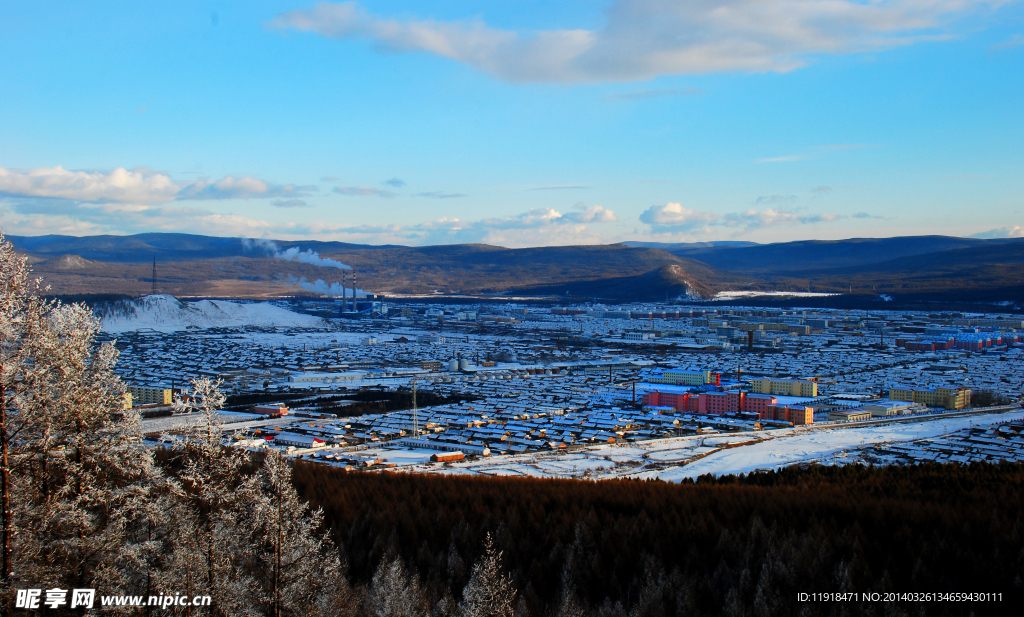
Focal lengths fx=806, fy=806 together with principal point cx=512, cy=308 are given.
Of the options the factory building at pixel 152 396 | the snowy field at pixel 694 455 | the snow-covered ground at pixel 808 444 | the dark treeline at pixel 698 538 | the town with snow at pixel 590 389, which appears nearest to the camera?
the dark treeline at pixel 698 538

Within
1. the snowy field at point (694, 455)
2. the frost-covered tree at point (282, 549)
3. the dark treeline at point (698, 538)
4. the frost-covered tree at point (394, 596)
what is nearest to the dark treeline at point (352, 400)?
the snowy field at point (694, 455)

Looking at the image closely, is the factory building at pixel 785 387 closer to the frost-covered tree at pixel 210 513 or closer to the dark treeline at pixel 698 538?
the dark treeline at pixel 698 538

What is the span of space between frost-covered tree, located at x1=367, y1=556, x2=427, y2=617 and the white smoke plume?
382 feet

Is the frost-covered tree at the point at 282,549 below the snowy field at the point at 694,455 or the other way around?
the other way around

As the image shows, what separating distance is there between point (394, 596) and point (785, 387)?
23923 mm

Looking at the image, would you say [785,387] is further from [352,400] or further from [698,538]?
[698,538]

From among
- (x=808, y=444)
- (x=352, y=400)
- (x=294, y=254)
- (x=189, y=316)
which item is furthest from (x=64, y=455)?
(x=294, y=254)

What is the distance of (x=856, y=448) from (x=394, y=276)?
364 feet

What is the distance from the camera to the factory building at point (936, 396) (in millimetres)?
24703

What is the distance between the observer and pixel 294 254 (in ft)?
433

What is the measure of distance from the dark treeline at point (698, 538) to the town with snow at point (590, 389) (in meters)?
2.37

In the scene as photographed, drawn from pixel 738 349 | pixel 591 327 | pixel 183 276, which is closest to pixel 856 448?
pixel 738 349

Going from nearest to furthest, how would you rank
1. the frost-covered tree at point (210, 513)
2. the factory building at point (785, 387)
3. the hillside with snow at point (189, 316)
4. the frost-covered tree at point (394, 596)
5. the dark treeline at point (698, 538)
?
the frost-covered tree at point (210, 513)
the frost-covered tree at point (394, 596)
the dark treeline at point (698, 538)
the factory building at point (785, 387)
the hillside with snow at point (189, 316)

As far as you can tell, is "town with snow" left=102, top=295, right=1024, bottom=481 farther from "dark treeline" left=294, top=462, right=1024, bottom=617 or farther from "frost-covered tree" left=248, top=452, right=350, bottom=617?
"dark treeline" left=294, top=462, right=1024, bottom=617
